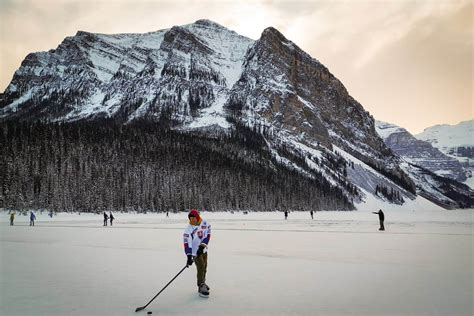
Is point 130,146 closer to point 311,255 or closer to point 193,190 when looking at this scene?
point 193,190

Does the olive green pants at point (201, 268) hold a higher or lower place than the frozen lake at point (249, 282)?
higher

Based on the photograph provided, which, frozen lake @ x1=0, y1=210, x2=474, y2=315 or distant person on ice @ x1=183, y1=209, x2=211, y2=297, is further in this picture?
distant person on ice @ x1=183, y1=209, x2=211, y2=297

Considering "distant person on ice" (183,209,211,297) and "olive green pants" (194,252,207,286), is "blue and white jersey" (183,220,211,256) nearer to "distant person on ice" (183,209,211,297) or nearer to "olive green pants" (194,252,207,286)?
"distant person on ice" (183,209,211,297)

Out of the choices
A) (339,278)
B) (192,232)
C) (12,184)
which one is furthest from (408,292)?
(12,184)

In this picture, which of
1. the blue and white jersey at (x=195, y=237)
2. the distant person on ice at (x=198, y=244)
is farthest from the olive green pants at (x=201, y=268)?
the blue and white jersey at (x=195, y=237)

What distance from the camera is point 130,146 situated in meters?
114

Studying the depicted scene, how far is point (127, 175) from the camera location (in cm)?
9700

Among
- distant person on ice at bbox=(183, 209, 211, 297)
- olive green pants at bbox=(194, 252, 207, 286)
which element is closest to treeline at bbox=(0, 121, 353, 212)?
distant person on ice at bbox=(183, 209, 211, 297)

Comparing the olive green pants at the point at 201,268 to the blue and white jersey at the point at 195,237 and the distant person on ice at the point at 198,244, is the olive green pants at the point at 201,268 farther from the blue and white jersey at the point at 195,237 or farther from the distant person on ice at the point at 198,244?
the blue and white jersey at the point at 195,237

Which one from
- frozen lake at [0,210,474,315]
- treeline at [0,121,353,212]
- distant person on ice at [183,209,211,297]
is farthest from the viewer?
treeline at [0,121,353,212]

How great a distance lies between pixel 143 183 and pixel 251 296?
89953mm

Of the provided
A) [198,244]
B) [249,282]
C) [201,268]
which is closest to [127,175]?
[249,282]

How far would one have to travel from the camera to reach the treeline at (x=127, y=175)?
82.1 m

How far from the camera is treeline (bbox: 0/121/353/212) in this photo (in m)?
82.1
